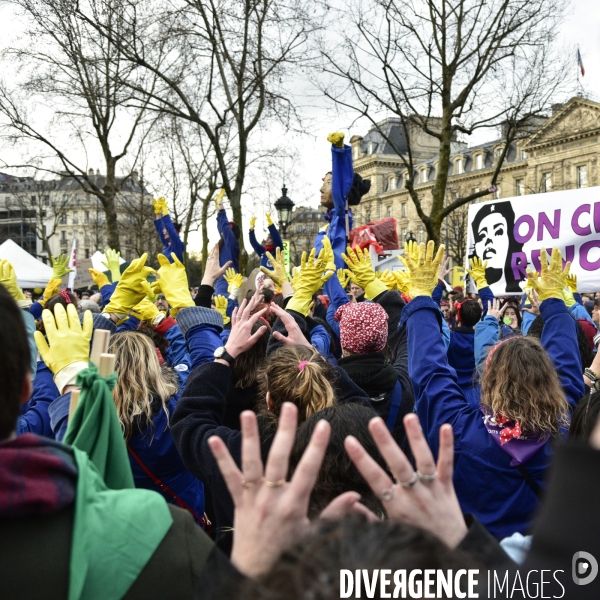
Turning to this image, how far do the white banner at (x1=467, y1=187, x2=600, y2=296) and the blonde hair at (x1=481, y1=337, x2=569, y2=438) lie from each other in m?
4.06

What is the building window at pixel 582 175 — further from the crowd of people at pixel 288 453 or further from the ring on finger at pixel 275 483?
the ring on finger at pixel 275 483

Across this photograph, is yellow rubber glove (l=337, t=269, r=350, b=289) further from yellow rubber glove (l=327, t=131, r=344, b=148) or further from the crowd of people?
the crowd of people

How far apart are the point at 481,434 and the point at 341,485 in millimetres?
957

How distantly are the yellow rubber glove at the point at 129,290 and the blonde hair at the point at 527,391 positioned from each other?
279cm

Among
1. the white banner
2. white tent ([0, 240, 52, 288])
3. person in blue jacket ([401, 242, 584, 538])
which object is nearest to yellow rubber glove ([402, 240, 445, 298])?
person in blue jacket ([401, 242, 584, 538])

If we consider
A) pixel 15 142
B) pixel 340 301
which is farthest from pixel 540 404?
pixel 15 142

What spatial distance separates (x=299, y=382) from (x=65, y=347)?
2.96 feet

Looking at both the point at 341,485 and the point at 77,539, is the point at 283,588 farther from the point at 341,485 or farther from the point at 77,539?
the point at 341,485

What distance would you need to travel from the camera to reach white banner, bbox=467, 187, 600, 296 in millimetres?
6906

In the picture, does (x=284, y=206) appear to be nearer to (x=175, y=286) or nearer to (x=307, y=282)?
(x=307, y=282)

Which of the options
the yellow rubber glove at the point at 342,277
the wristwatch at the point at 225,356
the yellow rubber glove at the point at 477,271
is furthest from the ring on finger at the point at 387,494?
the yellow rubber glove at the point at 342,277

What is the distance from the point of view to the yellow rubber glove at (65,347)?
2279mm

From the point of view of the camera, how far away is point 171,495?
3143 mm

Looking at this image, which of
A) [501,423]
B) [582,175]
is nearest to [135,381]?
[501,423]
